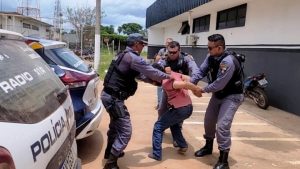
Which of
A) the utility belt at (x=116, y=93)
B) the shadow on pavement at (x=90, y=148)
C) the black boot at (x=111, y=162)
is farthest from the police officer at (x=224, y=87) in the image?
the shadow on pavement at (x=90, y=148)

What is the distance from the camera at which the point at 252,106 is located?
10.0 metres

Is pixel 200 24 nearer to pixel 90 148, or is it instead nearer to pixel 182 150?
pixel 182 150

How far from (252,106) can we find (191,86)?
5.51 m

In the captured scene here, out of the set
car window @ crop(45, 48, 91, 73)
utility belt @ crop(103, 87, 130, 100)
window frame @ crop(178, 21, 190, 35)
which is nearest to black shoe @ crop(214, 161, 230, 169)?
utility belt @ crop(103, 87, 130, 100)

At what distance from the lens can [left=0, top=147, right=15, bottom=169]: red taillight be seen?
1.45 meters

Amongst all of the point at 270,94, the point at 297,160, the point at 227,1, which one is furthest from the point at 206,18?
the point at 297,160

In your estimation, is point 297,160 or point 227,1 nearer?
point 297,160

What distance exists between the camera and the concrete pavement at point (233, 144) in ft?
17.0

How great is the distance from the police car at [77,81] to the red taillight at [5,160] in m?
3.14

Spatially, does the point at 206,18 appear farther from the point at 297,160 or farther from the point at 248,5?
the point at 297,160

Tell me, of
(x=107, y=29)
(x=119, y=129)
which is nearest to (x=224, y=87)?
(x=119, y=129)

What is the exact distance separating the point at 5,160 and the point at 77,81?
328cm

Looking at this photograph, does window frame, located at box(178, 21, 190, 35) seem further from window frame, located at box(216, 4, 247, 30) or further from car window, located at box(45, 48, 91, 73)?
car window, located at box(45, 48, 91, 73)

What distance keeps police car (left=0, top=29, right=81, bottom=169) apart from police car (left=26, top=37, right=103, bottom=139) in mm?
2057
